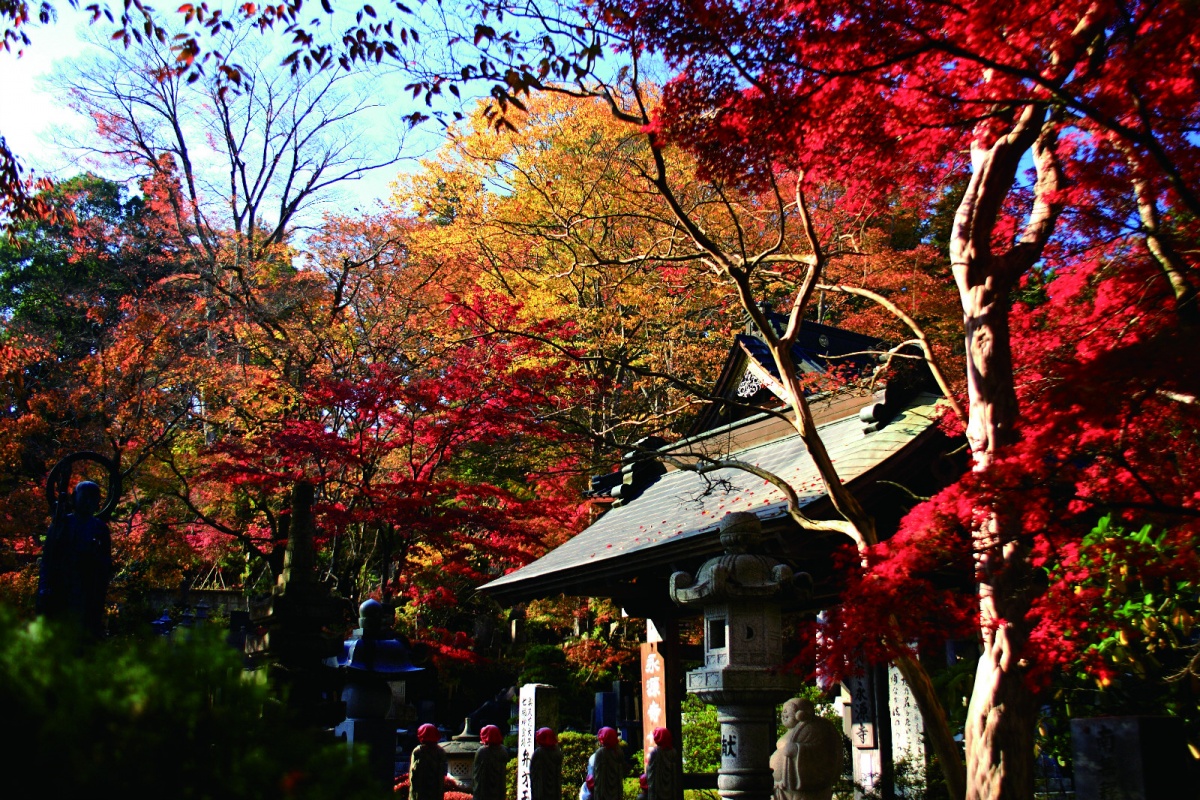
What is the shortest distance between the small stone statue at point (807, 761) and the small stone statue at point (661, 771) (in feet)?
7.14

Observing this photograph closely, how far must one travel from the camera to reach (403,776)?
45.3 ft

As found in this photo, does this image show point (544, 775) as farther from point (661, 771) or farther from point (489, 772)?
point (661, 771)

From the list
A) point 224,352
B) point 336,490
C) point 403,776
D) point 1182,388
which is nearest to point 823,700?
point 403,776

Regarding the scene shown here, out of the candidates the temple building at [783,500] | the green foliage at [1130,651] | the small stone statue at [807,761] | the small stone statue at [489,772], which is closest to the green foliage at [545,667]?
the temple building at [783,500]

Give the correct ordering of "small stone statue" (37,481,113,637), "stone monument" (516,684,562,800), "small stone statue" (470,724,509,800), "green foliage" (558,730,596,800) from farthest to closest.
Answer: "green foliage" (558,730,596,800)
"stone monument" (516,684,562,800)
"small stone statue" (470,724,509,800)
"small stone statue" (37,481,113,637)

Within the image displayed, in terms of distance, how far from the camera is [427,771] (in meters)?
9.54

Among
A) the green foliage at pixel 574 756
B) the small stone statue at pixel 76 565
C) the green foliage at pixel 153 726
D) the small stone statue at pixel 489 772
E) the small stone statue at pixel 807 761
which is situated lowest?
the green foliage at pixel 574 756

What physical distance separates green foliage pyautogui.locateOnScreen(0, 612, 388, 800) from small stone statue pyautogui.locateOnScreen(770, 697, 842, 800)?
19.7ft

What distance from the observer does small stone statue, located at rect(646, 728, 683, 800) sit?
9609mm

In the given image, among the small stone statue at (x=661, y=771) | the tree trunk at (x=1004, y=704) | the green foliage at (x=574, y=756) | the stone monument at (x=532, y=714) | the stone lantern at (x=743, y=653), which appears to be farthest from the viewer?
the green foliage at (x=574, y=756)

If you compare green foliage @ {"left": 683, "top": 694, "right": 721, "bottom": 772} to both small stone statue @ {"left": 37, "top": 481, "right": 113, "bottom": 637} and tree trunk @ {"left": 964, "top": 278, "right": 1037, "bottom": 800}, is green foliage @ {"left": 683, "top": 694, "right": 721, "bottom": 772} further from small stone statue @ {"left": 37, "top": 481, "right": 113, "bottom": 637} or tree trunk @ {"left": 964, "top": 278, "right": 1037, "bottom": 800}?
small stone statue @ {"left": 37, "top": 481, "right": 113, "bottom": 637}

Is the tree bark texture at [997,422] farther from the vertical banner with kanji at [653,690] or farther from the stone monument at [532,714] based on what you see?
the stone monument at [532,714]

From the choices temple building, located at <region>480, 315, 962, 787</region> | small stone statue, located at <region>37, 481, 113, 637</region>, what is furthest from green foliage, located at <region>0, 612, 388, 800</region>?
temple building, located at <region>480, 315, 962, 787</region>

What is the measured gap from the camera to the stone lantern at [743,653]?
7.71 m
